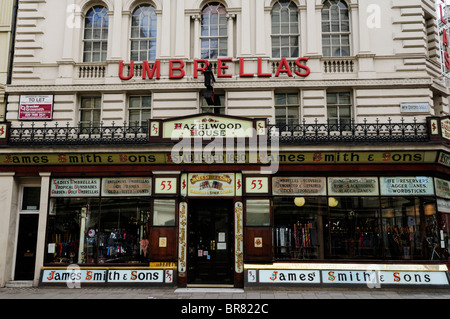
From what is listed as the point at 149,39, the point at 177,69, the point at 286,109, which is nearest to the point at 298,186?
the point at 286,109

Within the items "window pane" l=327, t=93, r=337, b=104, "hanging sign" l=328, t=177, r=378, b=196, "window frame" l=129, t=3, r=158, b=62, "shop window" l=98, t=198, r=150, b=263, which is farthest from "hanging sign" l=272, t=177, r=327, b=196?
"window frame" l=129, t=3, r=158, b=62

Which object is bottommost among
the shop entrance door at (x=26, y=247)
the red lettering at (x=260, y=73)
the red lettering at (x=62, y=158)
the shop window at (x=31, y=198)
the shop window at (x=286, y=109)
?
the shop entrance door at (x=26, y=247)

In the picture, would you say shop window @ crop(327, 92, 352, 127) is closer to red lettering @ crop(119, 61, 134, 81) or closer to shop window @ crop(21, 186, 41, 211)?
red lettering @ crop(119, 61, 134, 81)

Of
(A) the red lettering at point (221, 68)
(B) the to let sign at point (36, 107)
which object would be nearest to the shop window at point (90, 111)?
(B) the to let sign at point (36, 107)

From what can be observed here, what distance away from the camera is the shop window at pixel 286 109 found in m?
16.2

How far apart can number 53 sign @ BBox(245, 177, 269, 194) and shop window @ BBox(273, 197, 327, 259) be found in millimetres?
671

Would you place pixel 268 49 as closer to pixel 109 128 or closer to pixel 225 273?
pixel 109 128

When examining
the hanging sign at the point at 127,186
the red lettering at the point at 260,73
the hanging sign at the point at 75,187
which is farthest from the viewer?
the red lettering at the point at 260,73

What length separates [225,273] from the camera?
14406mm

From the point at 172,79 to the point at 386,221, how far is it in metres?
10.4

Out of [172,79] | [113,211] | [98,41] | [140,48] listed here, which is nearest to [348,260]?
[113,211]

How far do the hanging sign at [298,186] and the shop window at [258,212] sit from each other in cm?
68

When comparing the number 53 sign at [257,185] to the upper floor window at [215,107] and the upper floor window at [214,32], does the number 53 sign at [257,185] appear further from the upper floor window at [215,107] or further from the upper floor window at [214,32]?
the upper floor window at [214,32]

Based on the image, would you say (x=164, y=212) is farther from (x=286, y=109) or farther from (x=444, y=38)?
(x=444, y=38)
